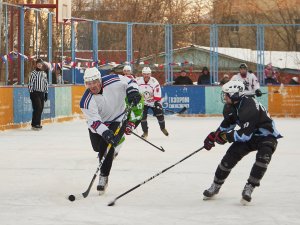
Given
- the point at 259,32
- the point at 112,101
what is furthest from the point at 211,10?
the point at 112,101

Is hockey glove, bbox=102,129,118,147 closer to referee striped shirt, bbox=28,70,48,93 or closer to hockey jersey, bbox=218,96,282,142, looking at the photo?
hockey jersey, bbox=218,96,282,142

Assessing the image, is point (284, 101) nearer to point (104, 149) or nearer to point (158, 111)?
point (158, 111)

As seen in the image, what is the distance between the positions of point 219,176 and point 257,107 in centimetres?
82

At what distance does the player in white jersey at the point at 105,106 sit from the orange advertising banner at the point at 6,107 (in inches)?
380

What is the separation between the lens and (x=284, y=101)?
84.2ft

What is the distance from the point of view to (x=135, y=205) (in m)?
7.97

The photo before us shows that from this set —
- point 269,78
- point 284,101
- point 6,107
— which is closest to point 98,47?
point 269,78

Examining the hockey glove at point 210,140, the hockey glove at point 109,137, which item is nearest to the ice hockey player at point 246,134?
the hockey glove at point 210,140

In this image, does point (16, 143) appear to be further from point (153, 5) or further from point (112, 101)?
point (153, 5)

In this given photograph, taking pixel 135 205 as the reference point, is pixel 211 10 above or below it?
above

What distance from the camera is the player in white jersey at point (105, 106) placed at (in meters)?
8.52

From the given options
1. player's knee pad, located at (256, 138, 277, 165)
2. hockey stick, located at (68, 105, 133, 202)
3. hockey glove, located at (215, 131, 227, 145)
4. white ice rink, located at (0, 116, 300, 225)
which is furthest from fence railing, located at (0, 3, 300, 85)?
player's knee pad, located at (256, 138, 277, 165)

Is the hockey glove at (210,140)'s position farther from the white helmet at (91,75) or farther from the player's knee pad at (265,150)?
the white helmet at (91,75)

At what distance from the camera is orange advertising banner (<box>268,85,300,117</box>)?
25656 mm
